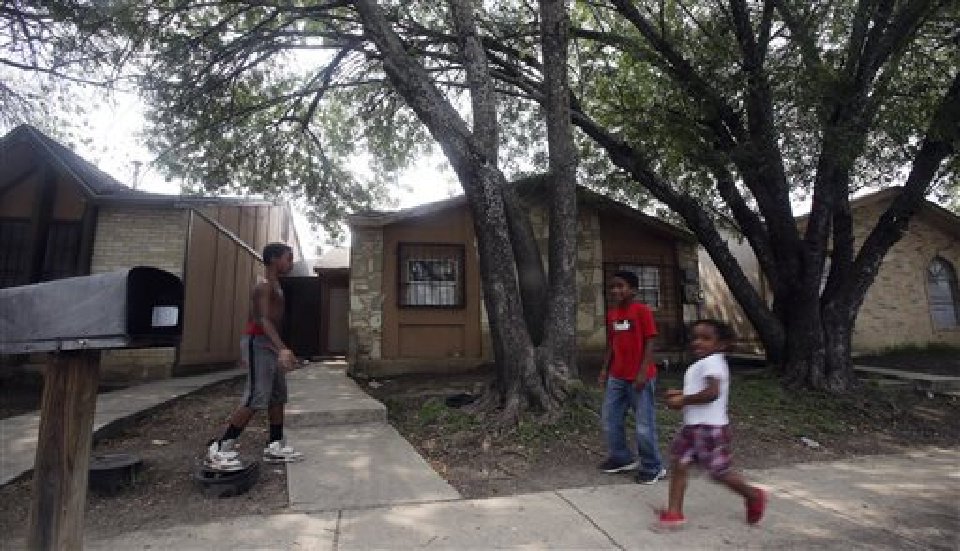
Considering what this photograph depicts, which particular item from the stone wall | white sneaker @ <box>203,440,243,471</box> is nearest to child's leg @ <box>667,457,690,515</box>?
white sneaker @ <box>203,440,243,471</box>

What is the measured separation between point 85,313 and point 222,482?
2.36 metres

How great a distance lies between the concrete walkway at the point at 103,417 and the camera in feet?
15.4

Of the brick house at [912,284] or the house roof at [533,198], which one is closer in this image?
the house roof at [533,198]

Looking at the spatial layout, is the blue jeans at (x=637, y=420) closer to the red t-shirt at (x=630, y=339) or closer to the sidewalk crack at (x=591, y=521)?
the red t-shirt at (x=630, y=339)

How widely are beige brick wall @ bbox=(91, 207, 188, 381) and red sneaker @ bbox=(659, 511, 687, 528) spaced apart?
10105mm

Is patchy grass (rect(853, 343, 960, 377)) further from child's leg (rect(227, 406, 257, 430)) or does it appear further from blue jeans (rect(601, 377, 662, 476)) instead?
child's leg (rect(227, 406, 257, 430))

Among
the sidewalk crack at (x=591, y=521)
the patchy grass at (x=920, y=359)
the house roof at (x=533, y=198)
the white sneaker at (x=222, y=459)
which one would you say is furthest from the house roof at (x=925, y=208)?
the white sneaker at (x=222, y=459)

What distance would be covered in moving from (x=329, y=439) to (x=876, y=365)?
12.4 m

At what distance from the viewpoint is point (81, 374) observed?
2.48m

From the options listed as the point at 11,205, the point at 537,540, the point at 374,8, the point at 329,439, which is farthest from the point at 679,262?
the point at 11,205

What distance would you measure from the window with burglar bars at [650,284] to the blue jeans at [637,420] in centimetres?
884

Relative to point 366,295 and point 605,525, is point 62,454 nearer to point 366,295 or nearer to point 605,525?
point 605,525

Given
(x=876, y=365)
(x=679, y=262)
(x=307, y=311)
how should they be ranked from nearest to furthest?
(x=876, y=365) < (x=679, y=262) < (x=307, y=311)

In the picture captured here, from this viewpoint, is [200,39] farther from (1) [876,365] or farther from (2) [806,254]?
(1) [876,365]
